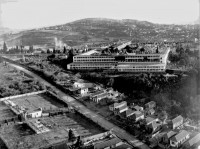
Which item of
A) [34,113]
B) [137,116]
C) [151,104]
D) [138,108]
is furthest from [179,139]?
[34,113]

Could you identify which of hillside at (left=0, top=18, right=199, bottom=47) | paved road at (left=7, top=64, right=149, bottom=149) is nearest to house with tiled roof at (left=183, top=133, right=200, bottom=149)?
paved road at (left=7, top=64, right=149, bottom=149)

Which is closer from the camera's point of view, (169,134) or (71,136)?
(169,134)

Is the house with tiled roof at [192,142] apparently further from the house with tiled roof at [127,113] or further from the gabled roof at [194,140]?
the house with tiled roof at [127,113]

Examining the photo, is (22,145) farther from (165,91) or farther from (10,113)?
(165,91)

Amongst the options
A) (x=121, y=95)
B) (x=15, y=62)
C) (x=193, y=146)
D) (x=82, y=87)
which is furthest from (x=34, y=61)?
(x=193, y=146)

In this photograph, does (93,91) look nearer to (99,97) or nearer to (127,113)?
(99,97)

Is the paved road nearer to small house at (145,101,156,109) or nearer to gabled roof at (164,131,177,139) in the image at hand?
gabled roof at (164,131,177,139)
